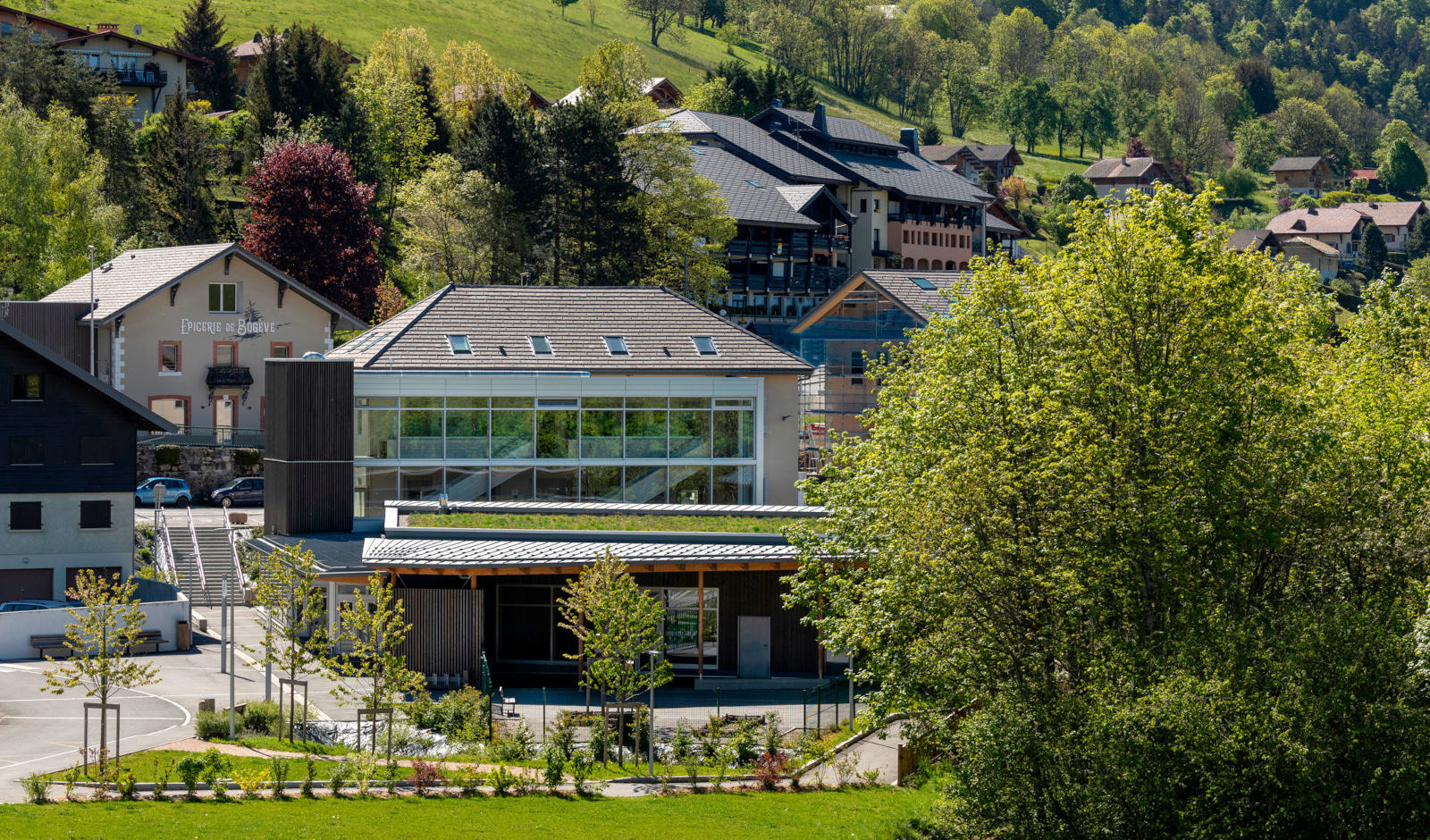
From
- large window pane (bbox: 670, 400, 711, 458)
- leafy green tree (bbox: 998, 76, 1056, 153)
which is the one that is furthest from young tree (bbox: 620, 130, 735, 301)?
leafy green tree (bbox: 998, 76, 1056, 153)

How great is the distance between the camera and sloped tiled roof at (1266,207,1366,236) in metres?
166

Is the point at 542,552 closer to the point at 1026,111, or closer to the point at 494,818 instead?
the point at 494,818

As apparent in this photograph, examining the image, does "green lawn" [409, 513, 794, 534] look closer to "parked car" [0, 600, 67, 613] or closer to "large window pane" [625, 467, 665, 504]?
"large window pane" [625, 467, 665, 504]

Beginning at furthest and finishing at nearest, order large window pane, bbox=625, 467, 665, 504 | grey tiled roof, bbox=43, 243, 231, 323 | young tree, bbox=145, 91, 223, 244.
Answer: young tree, bbox=145, 91, 223, 244, grey tiled roof, bbox=43, 243, 231, 323, large window pane, bbox=625, 467, 665, 504

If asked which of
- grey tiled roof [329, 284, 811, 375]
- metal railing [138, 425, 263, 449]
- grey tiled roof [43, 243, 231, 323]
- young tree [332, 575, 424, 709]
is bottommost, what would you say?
young tree [332, 575, 424, 709]

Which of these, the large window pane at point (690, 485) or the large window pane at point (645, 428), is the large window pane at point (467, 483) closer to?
the large window pane at point (645, 428)

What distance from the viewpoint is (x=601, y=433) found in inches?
1710

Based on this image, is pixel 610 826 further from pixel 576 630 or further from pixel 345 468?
pixel 345 468

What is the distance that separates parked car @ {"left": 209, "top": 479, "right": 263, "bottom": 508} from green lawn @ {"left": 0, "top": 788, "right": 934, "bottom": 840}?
33474 millimetres

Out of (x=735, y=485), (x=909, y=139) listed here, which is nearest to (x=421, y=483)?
(x=735, y=485)

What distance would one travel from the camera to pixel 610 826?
21.3 metres

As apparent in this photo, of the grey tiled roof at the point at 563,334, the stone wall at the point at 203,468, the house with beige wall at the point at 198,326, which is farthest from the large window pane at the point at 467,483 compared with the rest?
the house with beige wall at the point at 198,326

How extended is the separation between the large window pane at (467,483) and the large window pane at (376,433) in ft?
6.00

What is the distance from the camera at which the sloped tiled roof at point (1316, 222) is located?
16562 centimetres
